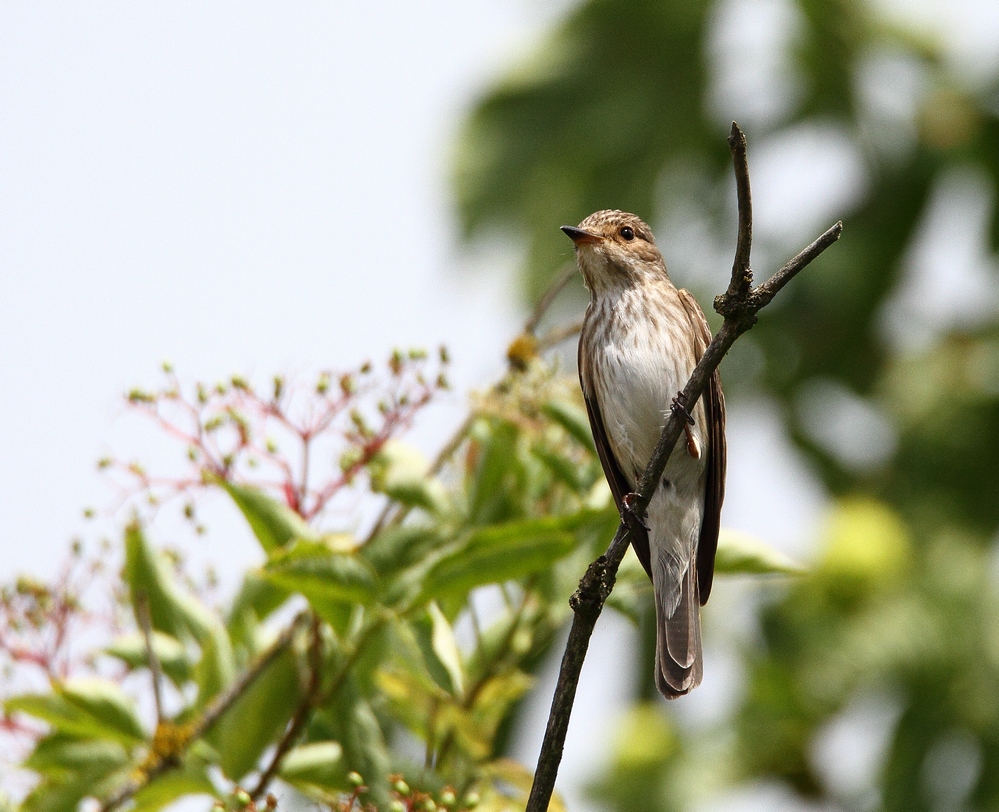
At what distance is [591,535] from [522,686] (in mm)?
357

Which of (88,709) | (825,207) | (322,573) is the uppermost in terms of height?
(825,207)

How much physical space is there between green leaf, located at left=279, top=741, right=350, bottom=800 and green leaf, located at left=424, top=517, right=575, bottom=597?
42 cm

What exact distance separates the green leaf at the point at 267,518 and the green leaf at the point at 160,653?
377 mm

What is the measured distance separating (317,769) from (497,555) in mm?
590

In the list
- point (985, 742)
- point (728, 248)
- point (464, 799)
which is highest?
point (728, 248)

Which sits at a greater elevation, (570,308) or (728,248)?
(728,248)

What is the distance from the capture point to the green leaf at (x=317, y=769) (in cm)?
257

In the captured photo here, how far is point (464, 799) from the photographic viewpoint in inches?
98.7

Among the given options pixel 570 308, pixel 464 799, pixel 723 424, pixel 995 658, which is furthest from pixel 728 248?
pixel 464 799

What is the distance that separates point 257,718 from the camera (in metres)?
2.57

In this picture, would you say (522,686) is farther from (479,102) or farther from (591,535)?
(479,102)

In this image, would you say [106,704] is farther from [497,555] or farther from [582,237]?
[582,237]

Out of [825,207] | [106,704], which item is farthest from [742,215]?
[825,207]

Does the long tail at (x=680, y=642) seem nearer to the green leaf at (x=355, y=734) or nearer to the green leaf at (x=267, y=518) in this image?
the green leaf at (x=355, y=734)
